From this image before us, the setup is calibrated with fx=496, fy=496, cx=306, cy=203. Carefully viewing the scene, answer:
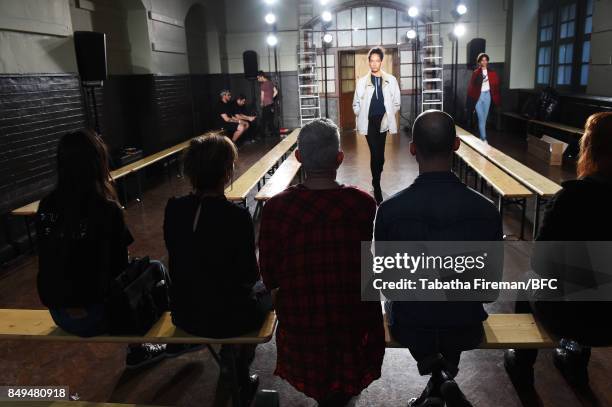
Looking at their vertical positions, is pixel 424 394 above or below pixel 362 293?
below

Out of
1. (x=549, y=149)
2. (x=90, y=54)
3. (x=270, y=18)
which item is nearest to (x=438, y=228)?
(x=90, y=54)

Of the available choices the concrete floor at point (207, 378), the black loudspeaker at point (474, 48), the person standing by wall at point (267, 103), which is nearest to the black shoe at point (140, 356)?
the concrete floor at point (207, 378)

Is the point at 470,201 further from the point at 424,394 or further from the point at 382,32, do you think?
the point at 382,32

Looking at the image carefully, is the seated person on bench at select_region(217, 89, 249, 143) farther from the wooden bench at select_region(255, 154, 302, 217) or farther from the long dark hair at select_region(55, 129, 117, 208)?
the long dark hair at select_region(55, 129, 117, 208)

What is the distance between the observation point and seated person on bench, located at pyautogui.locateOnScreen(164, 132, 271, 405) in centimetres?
183

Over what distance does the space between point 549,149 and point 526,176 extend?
3.29 meters

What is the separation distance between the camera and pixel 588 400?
7.15 ft

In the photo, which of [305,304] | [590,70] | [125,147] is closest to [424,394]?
[305,304]

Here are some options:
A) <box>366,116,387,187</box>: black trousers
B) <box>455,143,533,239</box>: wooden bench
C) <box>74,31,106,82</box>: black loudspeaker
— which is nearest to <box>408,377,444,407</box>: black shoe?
<box>455,143,533,239</box>: wooden bench

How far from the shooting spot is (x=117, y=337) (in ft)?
6.75

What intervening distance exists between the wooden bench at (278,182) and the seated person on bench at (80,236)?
2.02m

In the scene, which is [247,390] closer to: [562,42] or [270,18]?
[562,42]

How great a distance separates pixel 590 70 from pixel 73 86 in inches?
286

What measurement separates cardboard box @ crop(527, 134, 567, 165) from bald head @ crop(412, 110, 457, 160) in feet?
19.6
